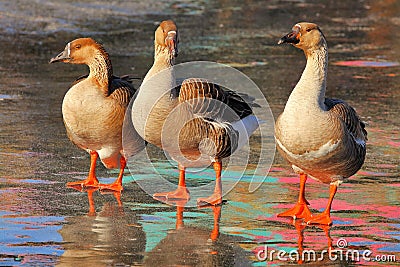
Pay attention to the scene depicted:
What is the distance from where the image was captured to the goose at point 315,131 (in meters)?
7.27

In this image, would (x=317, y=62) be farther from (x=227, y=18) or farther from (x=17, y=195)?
(x=227, y=18)

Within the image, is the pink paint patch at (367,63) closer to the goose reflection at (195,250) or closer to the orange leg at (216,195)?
the orange leg at (216,195)

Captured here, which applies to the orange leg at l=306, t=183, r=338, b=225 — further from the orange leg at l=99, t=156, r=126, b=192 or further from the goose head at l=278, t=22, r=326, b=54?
the orange leg at l=99, t=156, r=126, b=192

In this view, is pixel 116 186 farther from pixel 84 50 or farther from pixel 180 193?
pixel 84 50

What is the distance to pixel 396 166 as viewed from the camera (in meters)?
9.30

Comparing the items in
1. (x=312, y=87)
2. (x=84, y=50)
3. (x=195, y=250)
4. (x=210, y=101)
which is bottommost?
(x=195, y=250)

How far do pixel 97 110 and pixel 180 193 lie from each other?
1075mm

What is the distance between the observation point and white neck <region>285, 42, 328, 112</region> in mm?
7305

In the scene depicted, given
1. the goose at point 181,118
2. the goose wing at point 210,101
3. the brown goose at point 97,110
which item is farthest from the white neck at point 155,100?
the brown goose at point 97,110

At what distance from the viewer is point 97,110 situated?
817cm

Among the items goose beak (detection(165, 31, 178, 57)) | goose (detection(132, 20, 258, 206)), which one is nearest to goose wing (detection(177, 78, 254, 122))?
goose (detection(132, 20, 258, 206))

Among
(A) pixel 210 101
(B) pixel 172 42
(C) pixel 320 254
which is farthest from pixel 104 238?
(B) pixel 172 42

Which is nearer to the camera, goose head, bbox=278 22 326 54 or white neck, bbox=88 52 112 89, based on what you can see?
goose head, bbox=278 22 326 54

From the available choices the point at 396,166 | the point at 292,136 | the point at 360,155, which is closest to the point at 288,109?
the point at 292,136
